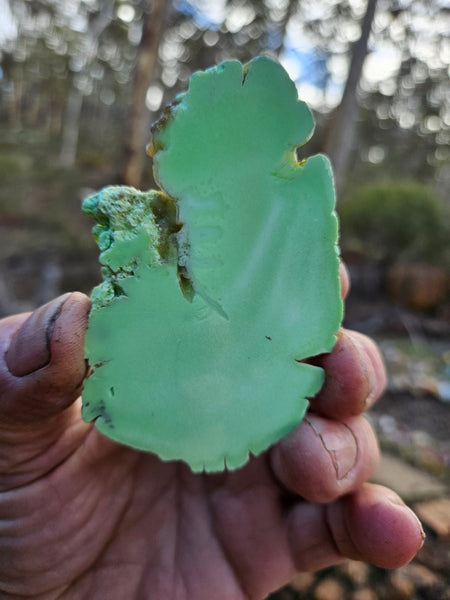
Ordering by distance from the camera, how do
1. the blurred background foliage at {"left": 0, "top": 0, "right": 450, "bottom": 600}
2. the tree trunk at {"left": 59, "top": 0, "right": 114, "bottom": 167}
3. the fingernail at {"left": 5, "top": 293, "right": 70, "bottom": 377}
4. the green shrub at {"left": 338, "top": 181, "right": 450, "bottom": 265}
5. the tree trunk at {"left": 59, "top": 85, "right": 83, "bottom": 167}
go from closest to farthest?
the fingernail at {"left": 5, "top": 293, "right": 70, "bottom": 377}, the blurred background foliage at {"left": 0, "top": 0, "right": 450, "bottom": 600}, the green shrub at {"left": 338, "top": 181, "right": 450, "bottom": 265}, the tree trunk at {"left": 59, "top": 0, "right": 114, "bottom": 167}, the tree trunk at {"left": 59, "top": 85, "right": 83, "bottom": 167}

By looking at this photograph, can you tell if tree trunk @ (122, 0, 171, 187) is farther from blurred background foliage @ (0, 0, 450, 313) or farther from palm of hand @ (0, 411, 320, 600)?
palm of hand @ (0, 411, 320, 600)

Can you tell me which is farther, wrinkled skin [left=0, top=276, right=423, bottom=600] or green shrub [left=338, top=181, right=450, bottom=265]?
green shrub [left=338, top=181, right=450, bottom=265]

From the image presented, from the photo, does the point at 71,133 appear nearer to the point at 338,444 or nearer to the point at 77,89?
the point at 77,89

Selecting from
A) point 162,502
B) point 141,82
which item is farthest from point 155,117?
point 162,502

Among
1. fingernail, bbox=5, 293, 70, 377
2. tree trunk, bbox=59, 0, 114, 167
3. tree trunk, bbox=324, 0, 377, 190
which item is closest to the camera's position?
fingernail, bbox=5, 293, 70, 377

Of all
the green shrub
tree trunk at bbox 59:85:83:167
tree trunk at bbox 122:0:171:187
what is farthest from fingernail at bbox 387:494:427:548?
tree trunk at bbox 59:85:83:167

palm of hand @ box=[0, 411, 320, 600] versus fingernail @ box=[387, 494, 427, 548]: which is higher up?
fingernail @ box=[387, 494, 427, 548]

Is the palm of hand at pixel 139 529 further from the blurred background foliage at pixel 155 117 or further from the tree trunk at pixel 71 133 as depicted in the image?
the tree trunk at pixel 71 133

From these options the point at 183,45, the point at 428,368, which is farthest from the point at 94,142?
the point at 428,368
